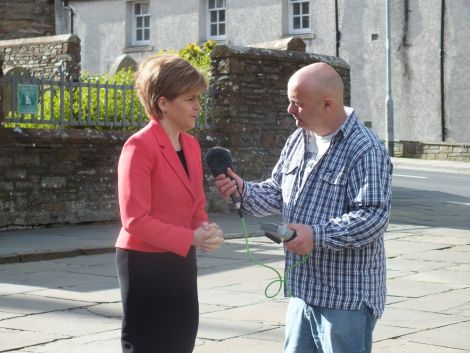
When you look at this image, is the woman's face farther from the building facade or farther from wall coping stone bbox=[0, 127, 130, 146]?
the building facade

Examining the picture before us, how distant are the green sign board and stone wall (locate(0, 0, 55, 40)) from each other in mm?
12303

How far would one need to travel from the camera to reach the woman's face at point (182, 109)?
13.8ft

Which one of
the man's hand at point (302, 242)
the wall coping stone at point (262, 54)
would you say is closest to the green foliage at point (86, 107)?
the wall coping stone at point (262, 54)

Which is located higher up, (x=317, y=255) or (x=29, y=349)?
(x=317, y=255)

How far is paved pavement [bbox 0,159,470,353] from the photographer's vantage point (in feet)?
22.5

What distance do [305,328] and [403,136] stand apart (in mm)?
28532

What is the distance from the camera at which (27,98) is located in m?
13.9

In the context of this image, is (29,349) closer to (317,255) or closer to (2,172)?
(317,255)

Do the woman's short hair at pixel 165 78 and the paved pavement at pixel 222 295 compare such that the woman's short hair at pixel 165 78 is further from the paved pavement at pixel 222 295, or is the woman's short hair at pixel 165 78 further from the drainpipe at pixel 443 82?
the drainpipe at pixel 443 82

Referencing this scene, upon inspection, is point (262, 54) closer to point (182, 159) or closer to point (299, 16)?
point (182, 159)

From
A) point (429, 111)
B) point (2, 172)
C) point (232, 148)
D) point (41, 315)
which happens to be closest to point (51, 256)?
point (2, 172)

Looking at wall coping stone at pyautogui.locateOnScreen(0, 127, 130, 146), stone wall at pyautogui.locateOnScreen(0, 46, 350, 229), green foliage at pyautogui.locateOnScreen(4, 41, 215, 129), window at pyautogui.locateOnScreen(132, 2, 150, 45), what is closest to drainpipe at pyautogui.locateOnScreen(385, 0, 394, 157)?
window at pyautogui.locateOnScreen(132, 2, 150, 45)

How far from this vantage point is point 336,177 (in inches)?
159

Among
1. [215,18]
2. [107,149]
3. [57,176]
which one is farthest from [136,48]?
[57,176]
